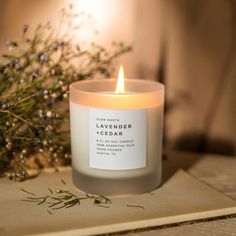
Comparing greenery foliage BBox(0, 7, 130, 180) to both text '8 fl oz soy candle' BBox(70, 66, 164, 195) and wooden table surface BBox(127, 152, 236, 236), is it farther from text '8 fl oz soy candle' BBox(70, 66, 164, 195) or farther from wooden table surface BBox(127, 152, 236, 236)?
wooden table surface BBox(127, 152, 236, 236)

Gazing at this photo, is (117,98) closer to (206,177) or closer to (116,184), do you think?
(116,184)

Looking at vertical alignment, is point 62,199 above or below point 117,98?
below

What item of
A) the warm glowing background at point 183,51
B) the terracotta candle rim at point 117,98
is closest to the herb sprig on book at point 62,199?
the terracotta candle rim at point 117,98

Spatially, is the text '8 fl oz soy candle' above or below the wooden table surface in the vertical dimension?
above

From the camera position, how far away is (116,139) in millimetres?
604

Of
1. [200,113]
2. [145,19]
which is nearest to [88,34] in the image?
[145,19]

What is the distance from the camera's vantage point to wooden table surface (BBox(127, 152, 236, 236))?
544 mm

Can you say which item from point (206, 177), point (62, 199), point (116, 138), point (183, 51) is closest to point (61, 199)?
point (62, 199)

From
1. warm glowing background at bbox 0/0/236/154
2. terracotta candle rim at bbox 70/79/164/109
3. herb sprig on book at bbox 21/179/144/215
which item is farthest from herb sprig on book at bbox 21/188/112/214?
warm glowing background at bbox 0/0/236/154

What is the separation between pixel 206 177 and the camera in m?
0.72

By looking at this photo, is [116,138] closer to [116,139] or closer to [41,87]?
[116,139]

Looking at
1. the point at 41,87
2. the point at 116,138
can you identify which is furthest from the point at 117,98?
the point at 41,87

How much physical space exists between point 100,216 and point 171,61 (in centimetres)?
35

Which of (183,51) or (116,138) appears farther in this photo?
(183,51)
